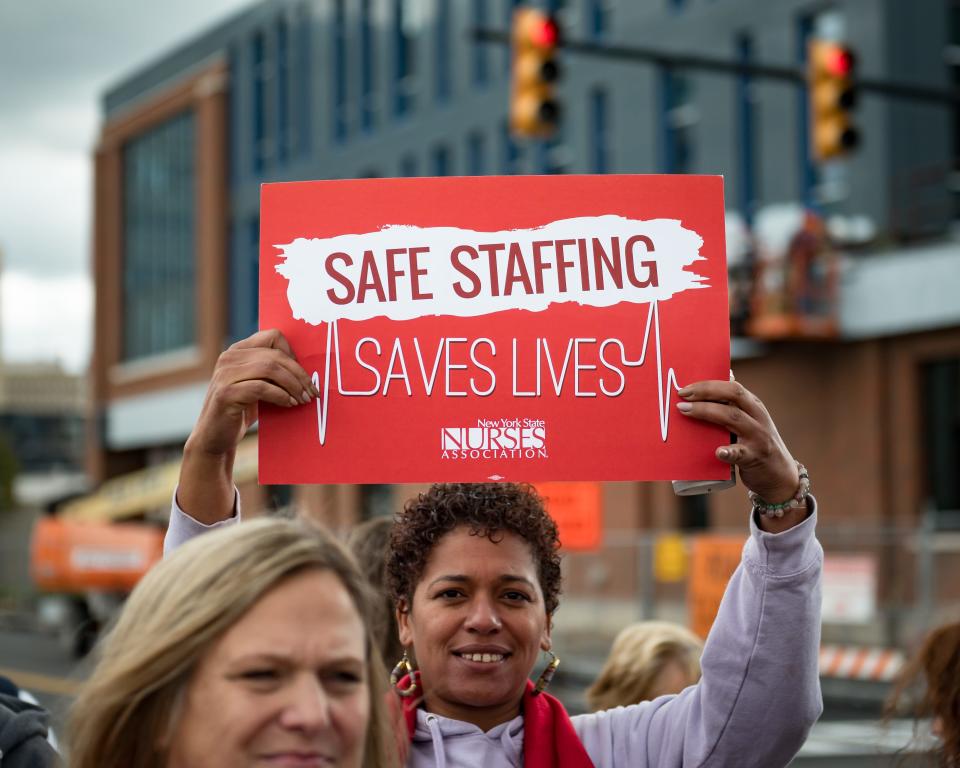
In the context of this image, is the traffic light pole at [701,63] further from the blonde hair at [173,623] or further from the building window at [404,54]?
the building window at [404,54]

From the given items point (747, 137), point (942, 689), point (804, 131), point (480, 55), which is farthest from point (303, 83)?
point (942, 689)

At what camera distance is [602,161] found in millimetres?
29781

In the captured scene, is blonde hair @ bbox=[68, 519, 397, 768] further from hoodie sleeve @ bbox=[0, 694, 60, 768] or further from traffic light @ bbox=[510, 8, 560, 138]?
traffic light @ bbox=[510, 8, 560, 138]

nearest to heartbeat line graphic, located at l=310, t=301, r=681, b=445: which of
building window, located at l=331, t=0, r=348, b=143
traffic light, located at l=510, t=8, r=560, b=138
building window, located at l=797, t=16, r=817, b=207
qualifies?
traffic light, located at l=510, t=8, r=560, b=138

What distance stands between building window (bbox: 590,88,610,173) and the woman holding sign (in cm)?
2682

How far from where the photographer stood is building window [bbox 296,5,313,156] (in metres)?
40.1

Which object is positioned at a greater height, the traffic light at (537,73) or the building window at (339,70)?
the building window at (339,70)

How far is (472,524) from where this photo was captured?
3094 millimetres

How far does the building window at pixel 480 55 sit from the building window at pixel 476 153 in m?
1.11

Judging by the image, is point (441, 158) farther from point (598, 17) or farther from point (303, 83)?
point (303, 83)

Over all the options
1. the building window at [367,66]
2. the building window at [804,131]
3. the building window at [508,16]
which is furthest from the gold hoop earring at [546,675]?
the building window at [367,66]

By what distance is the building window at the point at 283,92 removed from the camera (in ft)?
135

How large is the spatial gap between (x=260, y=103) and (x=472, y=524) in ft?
133

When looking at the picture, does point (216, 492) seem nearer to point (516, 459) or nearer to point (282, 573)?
point (516, 459)
